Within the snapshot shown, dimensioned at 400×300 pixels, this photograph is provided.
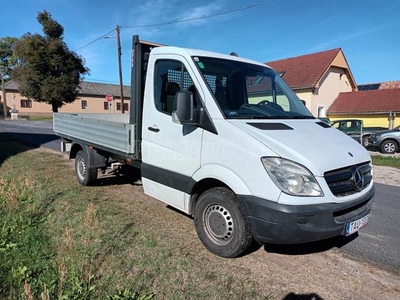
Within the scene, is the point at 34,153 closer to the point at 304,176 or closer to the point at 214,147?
the point at 214,147

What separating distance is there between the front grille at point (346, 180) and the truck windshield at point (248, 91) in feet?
3.46

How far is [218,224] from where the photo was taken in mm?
3512

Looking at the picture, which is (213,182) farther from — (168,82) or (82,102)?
(82,102)

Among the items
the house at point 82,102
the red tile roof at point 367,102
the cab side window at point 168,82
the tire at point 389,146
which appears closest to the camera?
the cab side window at point 168,82

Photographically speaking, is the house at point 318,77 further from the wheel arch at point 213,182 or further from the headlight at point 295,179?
the headlight at point 295,179

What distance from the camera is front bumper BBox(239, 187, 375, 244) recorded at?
2.86m

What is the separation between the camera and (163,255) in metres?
3.50

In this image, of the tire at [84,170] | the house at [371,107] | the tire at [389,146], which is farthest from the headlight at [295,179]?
the house at [371,107]

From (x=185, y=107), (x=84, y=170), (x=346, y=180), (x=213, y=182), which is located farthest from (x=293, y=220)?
(x=84, y=170)

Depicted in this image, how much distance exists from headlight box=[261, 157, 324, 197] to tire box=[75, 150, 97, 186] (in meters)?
4.28

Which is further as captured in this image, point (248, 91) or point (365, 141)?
point (365, 141)

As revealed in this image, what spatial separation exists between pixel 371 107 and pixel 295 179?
26.2m

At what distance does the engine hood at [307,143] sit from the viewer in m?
2.96

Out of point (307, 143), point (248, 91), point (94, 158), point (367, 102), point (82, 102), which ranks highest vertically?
point (367, 102)
